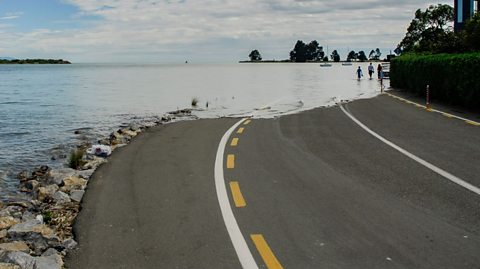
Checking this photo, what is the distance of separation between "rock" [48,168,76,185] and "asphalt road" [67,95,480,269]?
0.81 meters

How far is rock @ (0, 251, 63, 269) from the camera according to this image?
17.9ft

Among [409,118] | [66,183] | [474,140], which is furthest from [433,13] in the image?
[66,183]

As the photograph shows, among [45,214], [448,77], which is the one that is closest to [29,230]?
[45,214]

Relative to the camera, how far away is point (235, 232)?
630 centimetres

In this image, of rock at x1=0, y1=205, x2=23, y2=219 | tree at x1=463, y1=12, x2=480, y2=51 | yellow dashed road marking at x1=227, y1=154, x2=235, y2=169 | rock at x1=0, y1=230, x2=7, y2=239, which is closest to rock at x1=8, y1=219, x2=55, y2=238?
rock at x1=0, y1=230, x2=7, y2=239

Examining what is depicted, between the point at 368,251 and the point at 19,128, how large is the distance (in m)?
21.1

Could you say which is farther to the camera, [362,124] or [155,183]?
[362,124]

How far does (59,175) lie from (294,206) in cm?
609

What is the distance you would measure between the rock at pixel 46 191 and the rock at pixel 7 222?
4.62ft

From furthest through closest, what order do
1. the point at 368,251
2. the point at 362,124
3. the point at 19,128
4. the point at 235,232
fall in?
the point at 19,128
the point at 362,124
the point at 235,232
the point at 368,251

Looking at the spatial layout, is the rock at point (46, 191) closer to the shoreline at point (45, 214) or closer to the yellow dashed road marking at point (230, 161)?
the shoreline at point (45, 214)

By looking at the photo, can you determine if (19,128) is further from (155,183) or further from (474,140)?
(474,140)

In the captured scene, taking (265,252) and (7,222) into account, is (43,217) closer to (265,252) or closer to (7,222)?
(7,222)

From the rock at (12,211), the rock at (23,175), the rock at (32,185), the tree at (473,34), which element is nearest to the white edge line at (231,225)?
the rock at (12,211)
